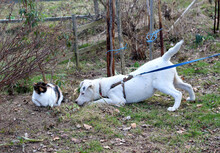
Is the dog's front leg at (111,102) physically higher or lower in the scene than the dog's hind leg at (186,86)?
lower

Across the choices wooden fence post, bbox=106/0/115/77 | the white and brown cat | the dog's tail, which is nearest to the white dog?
the dog's tail

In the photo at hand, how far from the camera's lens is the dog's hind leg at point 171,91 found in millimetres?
6082

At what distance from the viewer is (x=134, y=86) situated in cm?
645

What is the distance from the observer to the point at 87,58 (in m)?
10.9

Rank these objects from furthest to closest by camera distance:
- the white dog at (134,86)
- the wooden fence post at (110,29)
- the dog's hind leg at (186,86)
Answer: the wooden fence post at (110,29)
the dog's hind leg at (186,86)
the white dog at (134,86)

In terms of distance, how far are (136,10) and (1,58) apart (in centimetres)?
736

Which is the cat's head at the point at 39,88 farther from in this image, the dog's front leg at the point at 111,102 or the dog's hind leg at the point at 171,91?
the dog's hind leg at the point at 171,91

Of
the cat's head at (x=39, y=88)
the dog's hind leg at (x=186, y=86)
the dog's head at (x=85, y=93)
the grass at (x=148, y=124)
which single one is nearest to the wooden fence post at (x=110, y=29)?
the dog's head at (x=85, y=93)

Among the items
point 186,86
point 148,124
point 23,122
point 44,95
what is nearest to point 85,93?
point 44,95

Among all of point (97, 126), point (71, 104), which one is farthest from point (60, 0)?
point (97, 126)

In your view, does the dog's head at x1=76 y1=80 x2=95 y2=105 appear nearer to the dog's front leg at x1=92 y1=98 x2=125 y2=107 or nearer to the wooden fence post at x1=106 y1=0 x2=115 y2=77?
the dog's front leg at x1=92 y1=98 x2=125 y2=107

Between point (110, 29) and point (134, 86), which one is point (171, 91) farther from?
point (110, 29)

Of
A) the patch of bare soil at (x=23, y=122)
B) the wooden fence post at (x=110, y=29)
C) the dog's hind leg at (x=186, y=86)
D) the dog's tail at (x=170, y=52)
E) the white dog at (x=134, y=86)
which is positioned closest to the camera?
the patch of bare soil at (x=23, y=122)

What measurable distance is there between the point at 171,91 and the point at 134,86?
2.78 feet
